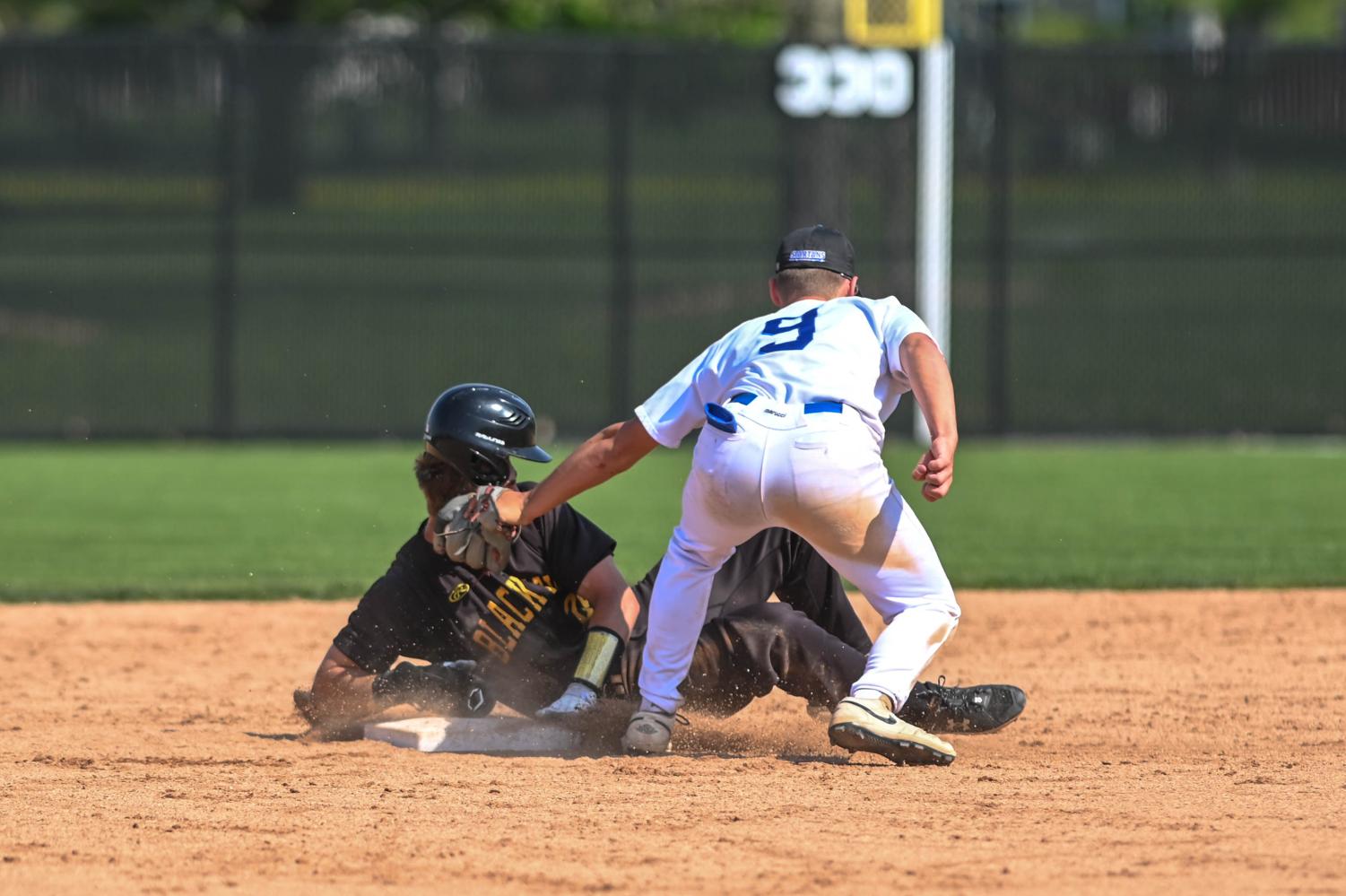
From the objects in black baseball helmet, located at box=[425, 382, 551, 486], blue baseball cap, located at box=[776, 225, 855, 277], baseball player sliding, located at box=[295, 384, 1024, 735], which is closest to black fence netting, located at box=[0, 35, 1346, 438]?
baseball player sliding, located at box=[295, 384, 1024, 735]

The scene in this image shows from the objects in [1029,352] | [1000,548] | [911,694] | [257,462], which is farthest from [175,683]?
[1029,352]

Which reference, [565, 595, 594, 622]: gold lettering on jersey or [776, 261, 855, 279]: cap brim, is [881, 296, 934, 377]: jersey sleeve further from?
[565, 595, 594, 622]: gold lettering on jersey

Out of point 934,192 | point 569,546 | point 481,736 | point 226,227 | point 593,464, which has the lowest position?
point 481,736

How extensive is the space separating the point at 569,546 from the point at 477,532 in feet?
1.58

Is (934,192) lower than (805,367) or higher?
higher

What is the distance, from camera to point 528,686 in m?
6.30

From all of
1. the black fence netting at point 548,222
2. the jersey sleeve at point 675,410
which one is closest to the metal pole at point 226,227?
the black fence netting at point 548,222

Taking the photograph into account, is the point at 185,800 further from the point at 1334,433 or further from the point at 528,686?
the point at 1334,433

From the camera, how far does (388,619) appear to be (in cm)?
611

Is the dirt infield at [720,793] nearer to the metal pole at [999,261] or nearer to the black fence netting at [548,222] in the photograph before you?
the metal pole at [999,261]

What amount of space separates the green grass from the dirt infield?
5.44ft

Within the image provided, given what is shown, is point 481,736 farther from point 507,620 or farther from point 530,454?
point 530,454

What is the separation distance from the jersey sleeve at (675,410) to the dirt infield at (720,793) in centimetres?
99

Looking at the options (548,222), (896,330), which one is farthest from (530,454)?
(548,222)
